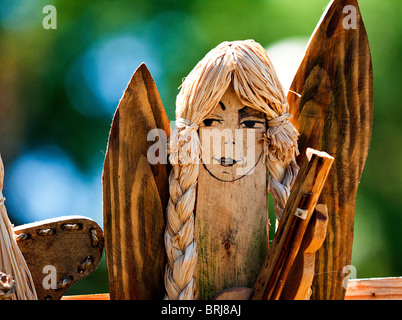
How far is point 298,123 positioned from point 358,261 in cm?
166

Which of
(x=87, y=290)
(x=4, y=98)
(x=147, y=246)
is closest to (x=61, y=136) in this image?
(x=4, y=98)

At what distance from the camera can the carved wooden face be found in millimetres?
1690

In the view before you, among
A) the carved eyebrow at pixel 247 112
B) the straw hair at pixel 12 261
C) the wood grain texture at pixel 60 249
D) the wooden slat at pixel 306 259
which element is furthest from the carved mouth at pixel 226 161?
the straw hair at pixel 12 261

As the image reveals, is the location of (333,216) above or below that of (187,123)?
below

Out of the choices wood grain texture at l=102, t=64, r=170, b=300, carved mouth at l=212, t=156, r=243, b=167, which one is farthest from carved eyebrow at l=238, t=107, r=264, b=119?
wood grain texture at l=102, t=64, r=170, b=300

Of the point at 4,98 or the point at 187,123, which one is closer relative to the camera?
the point at 187,123

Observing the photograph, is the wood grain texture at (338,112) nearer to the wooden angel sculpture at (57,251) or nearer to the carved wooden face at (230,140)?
→ the carved wooden face at (230,140)

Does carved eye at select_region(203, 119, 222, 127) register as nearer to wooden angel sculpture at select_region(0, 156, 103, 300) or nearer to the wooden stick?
the wooden stick

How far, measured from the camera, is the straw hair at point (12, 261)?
1585mm

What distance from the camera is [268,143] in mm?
1724
